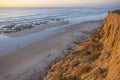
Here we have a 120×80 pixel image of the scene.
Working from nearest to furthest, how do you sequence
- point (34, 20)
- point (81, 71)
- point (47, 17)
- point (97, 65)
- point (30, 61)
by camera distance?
point (97, 65)
point (81, 71)
point (30, 61)
point (34, 20)
point (47, 17)

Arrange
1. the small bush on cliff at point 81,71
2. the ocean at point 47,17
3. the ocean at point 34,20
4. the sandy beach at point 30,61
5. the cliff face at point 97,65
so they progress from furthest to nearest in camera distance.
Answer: the ocean at point 47,17, the ocean at point 34,20, the sandy beach at point 30,61, the small bush on cliff at point 81,71, the cliff face at point 97,65

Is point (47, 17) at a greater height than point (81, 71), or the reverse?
point (81, 71)

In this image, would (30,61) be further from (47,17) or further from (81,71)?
(47,17)

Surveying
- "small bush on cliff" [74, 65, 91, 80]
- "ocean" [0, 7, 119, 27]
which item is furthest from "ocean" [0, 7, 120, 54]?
"small bush on cliff" [74, 65, 91, 80]

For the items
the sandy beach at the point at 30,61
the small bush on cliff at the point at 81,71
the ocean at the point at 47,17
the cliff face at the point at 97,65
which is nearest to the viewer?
the cliff face at the point at 97,65

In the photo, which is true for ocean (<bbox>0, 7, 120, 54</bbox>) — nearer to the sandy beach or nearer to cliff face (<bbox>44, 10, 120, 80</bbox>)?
the sandy beach

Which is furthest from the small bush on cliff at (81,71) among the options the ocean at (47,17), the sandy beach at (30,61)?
the ocean at (47,17)

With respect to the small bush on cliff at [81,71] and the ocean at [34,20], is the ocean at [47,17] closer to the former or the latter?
the ocean at [34,20]

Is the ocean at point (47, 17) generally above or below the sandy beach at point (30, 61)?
below

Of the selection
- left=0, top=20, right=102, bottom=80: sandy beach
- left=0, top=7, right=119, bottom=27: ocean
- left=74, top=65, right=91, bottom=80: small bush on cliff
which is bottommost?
left=0, top=7, right=119, bottom=27: ocean

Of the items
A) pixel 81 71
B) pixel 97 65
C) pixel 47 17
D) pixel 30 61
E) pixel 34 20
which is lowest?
pixel 47 17

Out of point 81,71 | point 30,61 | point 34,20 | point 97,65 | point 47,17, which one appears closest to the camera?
point 97,65

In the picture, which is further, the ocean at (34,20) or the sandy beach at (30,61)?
the ocean at (34,20)

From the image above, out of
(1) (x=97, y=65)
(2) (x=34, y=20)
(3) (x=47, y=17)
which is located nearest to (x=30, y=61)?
(1) (x=97, y=65)
